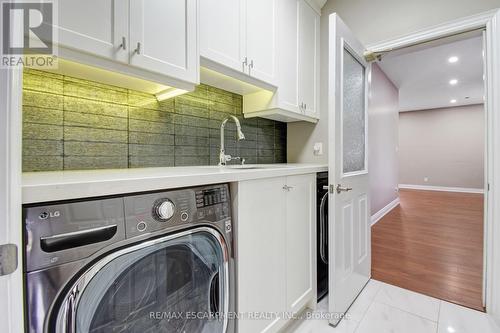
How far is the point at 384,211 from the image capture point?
4293 millimetres

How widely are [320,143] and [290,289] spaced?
134 centimetres

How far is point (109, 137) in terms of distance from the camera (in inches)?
49.4

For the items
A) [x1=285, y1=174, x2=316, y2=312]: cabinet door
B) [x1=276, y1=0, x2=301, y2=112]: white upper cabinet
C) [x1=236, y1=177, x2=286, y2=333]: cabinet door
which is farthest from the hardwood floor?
[x1=276, y1=0, x2=301, y2=112]: white upper cabinet

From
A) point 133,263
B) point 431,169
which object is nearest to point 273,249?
point 133,263

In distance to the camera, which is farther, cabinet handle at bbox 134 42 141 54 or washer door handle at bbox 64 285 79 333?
cabinet handle at bbox 134 42 141 54

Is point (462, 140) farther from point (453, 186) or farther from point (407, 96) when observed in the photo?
point (407, 96)

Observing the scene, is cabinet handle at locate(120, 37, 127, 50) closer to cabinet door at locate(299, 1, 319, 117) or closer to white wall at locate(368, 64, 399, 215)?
cabinet door at locate(299, 1, 319, 117)

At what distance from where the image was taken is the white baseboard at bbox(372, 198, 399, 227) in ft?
12.6

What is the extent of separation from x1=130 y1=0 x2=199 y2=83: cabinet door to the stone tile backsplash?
0.39 metres

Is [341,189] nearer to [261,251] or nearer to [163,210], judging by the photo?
[261,251]

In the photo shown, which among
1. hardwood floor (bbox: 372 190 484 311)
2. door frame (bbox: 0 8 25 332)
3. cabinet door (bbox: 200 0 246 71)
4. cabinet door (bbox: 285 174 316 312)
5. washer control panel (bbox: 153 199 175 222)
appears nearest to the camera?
door frame (bbox: 0 8 25 332)

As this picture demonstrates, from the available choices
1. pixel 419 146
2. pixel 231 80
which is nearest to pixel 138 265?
pixel 231 80

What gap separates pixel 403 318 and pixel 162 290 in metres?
1.67

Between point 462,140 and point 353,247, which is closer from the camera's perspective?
point 353,247
